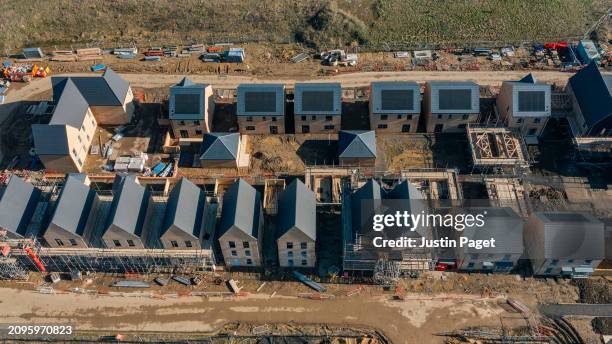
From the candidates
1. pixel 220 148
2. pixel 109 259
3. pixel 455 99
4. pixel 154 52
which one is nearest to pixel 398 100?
pixel 455 99

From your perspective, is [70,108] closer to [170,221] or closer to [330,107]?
[170,221]

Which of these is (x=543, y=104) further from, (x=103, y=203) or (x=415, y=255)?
(x=103, y=203)

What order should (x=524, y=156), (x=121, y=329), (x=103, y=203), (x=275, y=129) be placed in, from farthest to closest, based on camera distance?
(x=275, y=129), (x=524, y=156), (x=103, y=203), (x=121, y=329)

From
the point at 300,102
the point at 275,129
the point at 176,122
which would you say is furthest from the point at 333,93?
the point at 176,122

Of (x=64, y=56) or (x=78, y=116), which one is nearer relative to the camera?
(x=78, y=116)

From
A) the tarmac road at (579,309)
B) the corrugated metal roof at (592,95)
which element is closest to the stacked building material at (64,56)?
the corrugated metal roof at (592,95)

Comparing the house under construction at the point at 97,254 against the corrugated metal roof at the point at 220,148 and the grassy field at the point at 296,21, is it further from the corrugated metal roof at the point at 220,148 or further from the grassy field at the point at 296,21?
the grassy field at the point at 296,21

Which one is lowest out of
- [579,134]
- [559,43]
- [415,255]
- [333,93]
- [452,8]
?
[415,255]
